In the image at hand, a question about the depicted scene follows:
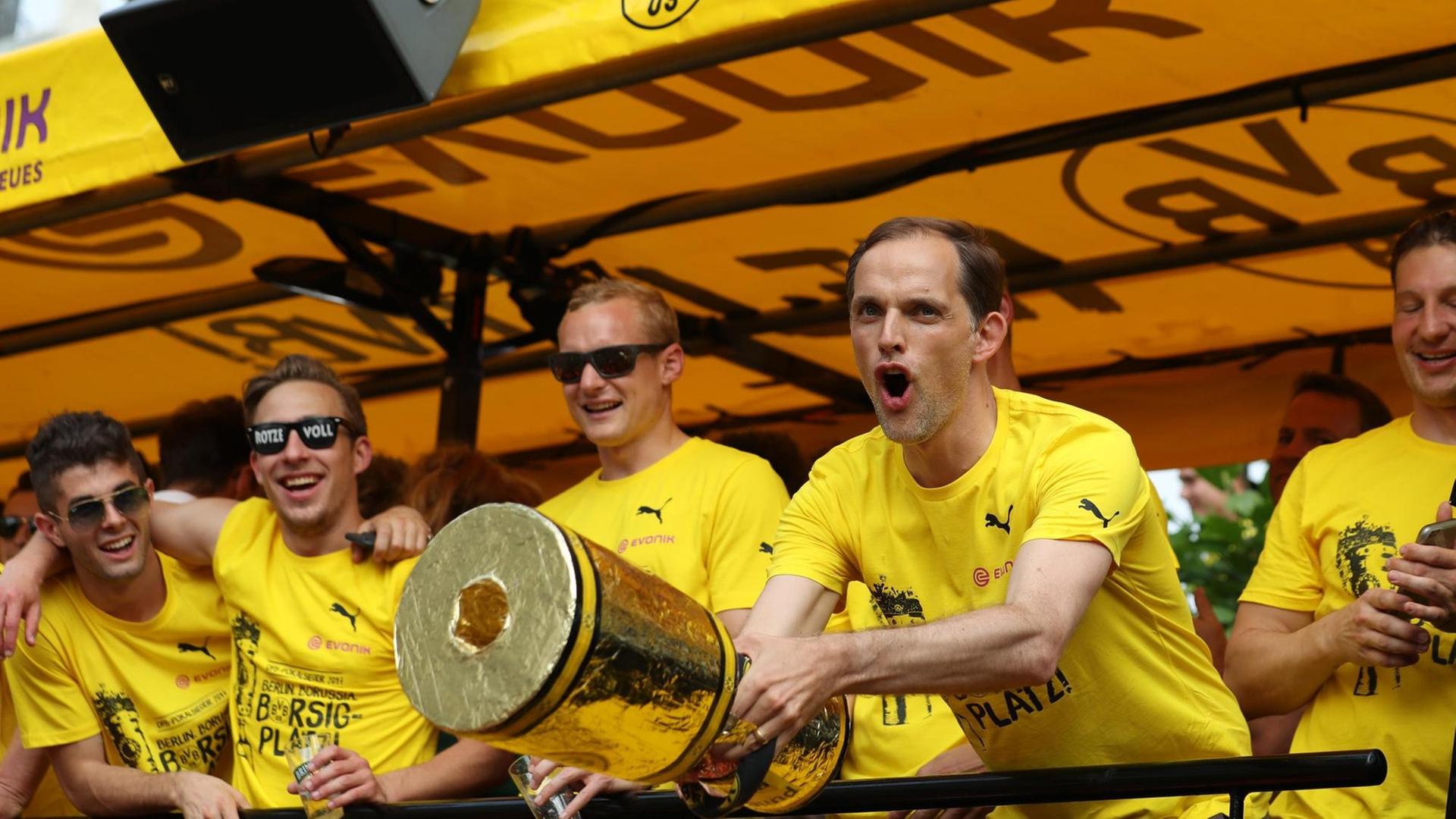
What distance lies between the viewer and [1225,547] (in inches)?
353

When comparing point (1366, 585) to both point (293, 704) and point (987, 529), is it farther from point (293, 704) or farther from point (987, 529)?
point (293, 704)

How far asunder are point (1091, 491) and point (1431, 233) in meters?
0.95

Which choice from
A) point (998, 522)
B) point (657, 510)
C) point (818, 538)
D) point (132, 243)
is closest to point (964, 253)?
point (998, 522)

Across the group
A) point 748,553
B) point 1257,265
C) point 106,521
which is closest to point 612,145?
point 748,553

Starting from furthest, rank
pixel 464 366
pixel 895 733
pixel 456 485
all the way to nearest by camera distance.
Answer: pixel 464 366 → pixel 456 485 → pixel 895 733

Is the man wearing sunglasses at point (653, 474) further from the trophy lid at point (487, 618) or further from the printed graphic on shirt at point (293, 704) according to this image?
the trophy lid at point (487, 618)

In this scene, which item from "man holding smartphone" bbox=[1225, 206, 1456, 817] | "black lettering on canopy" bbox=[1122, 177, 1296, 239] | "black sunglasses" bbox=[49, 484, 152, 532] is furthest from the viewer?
"black lettering on canopy" bbox=[1122, 177, 1296, 239]

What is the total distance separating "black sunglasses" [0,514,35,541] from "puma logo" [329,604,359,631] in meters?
1.52

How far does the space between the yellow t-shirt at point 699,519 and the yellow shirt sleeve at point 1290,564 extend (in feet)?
3.21

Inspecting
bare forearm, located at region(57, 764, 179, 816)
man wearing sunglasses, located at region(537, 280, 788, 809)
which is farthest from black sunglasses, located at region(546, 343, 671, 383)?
bare forearm, located at region(57, 764, 179, 816)

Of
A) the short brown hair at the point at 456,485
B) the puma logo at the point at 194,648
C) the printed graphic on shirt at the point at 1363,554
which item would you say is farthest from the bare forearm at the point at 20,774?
the printed graphic on shirt at the point at 1363,554

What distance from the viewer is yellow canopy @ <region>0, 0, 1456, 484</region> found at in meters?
3.36

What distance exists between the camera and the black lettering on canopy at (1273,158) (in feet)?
12.5

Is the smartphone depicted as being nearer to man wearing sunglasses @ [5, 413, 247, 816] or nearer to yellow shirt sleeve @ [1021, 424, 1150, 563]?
yellow shirt sleeve @ [1021, 424, 1150, 563]
